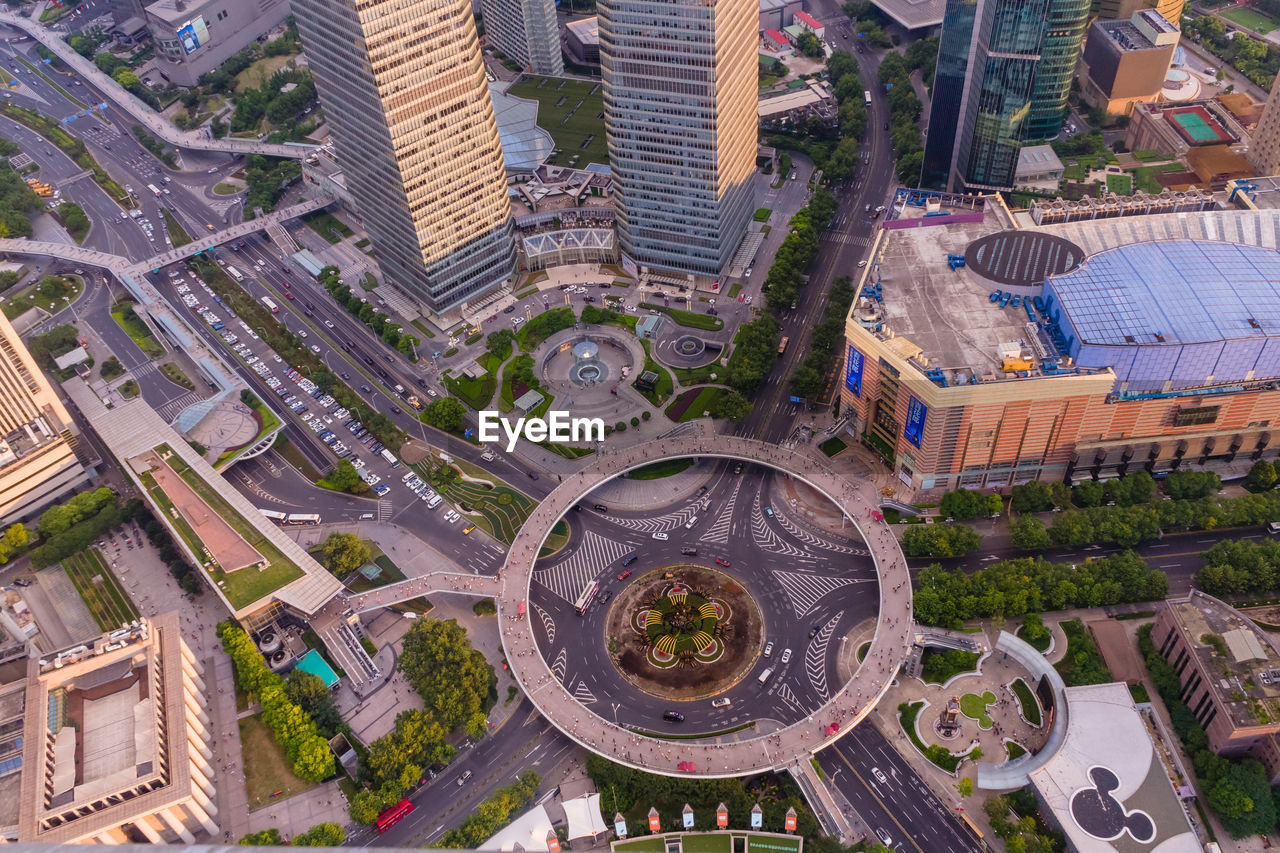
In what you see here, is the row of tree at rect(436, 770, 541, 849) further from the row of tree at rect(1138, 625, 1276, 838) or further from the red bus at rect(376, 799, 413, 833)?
the row of tree at rect(1138, 625, 1276, 838)

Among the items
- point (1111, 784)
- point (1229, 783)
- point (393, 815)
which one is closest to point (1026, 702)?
point (1111, 784)

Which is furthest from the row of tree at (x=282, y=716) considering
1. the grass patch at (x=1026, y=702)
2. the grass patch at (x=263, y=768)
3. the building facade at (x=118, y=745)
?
the grass patch at (x=1026, y=702)

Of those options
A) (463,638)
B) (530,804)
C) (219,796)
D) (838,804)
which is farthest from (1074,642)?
(219,796)

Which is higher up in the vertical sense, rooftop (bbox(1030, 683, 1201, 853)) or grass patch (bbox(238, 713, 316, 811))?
rooftop (bbox(1030, 683, 1201, 853))

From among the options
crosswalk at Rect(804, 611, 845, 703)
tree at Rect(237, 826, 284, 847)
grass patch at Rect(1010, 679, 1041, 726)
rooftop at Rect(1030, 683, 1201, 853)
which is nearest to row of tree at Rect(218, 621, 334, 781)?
tree at Rect(237, 826, 284, 847)

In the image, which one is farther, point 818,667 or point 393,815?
point 818,667

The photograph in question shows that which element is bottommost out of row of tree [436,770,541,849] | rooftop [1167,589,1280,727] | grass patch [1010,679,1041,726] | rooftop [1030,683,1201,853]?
grass patch [1010,679,1041,726]

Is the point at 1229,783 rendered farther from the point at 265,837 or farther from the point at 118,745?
the point at 118,745

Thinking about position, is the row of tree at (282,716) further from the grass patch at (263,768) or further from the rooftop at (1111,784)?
the rooftop at (1111,784)
